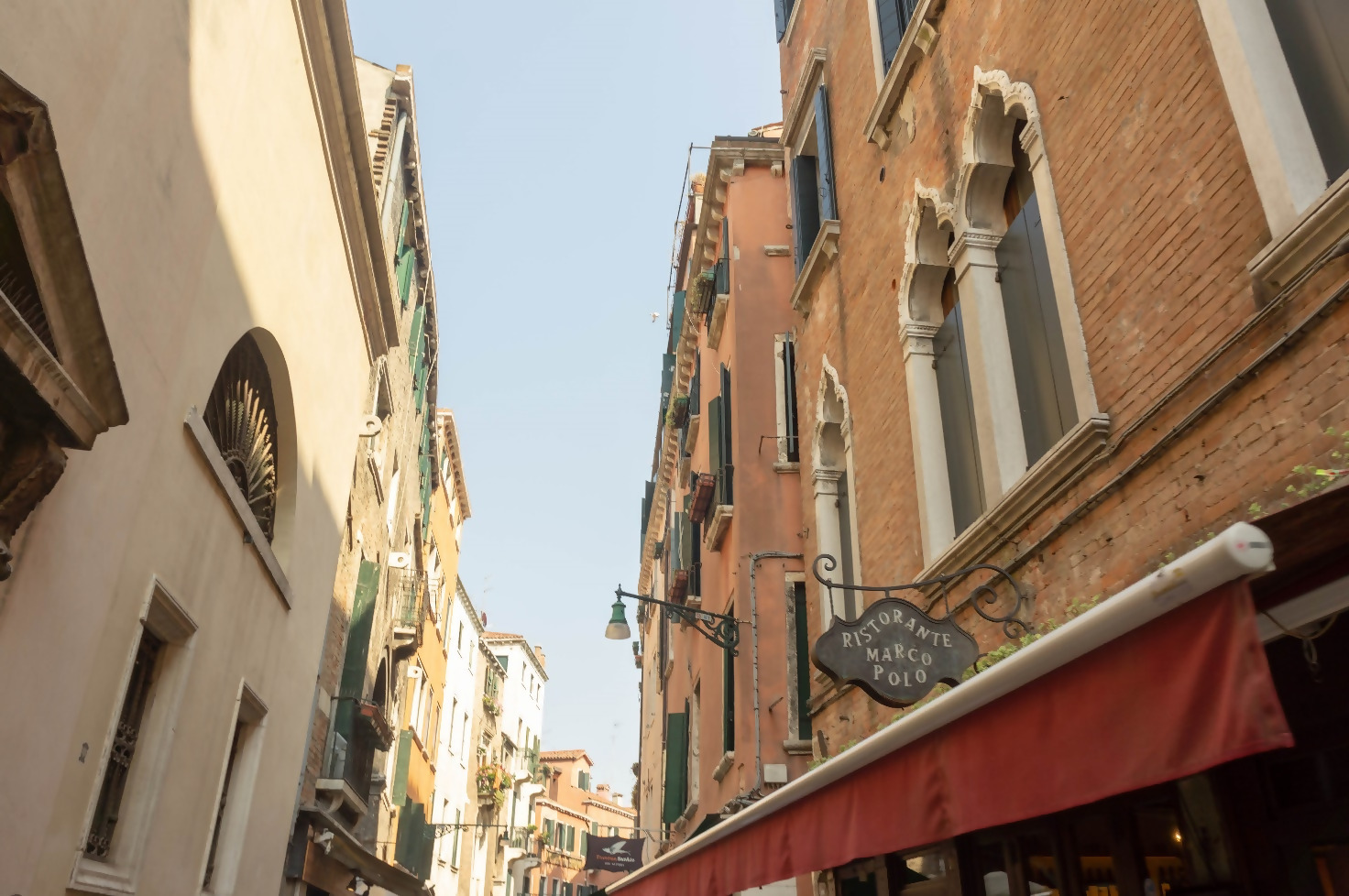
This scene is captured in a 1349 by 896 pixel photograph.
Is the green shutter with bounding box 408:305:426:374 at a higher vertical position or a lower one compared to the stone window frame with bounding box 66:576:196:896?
higher

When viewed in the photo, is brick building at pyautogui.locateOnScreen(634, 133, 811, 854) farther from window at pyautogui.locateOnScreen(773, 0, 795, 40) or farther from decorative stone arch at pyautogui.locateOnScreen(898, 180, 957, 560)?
decorative stone arch at pyautogui.locateOnScreen(898, 180, 957, 560)

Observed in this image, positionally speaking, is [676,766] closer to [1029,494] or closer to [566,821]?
[1029,494]

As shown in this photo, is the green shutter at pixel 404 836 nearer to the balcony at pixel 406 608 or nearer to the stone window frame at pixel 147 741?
the balcony at pixel 406 608

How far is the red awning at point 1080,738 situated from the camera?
220cm

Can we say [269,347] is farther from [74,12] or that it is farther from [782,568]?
[782,568]

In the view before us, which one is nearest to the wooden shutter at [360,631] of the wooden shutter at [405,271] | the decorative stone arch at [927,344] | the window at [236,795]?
the wooden shutter at [405,271]

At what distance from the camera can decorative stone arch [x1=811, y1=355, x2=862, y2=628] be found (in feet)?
28.6

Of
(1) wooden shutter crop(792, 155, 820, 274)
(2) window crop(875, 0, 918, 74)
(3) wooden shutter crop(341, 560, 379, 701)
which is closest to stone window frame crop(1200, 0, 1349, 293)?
(2) window crop(875, 0, 918, 74)

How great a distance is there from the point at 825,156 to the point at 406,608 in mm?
11910

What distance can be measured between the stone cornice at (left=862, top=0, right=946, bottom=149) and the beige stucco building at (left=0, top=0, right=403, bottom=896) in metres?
4.67

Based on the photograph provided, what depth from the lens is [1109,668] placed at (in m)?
2.59

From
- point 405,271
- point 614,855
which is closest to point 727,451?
point 405,271

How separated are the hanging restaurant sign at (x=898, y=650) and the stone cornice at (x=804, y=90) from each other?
22.2 feet

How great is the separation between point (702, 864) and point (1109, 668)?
13.4 ft
